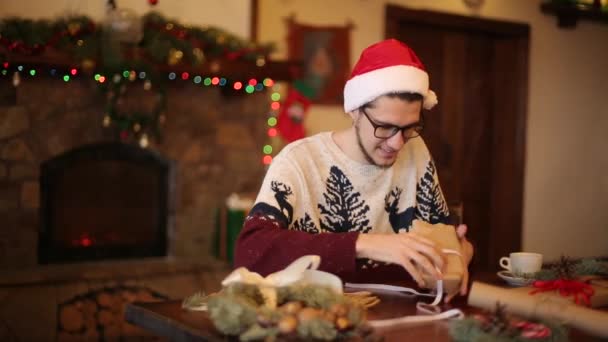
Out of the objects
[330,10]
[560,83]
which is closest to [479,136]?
[560,83]

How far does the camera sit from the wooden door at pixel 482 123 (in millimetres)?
5207

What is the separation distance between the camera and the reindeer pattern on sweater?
1.87 meters

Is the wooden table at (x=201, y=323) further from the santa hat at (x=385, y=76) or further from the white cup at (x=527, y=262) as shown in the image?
the santa hat at (x=385, y=76)

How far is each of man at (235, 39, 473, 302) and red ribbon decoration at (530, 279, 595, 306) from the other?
6.5 inches

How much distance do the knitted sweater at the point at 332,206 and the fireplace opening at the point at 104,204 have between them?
1.97 meters

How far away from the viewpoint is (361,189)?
202 centimetres

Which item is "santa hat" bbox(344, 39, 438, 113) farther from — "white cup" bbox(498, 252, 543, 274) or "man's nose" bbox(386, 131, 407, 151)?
"white cup" bbox(498, 252, 543, 274)

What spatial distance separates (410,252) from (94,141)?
2.44 m

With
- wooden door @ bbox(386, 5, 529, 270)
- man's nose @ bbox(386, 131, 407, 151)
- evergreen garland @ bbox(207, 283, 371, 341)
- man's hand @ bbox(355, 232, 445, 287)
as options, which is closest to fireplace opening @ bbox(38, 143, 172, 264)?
wooden door @ bbox(386, 5, 529, 270)

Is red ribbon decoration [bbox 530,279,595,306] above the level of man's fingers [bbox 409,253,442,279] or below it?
below

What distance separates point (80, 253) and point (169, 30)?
107cm

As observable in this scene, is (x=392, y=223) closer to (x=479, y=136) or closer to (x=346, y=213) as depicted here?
(x=346, y=213)

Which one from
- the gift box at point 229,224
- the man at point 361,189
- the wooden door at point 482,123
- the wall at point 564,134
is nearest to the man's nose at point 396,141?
the man at point 361,189

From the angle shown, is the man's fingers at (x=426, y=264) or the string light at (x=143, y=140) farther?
the string light at (x=143, y=140)
